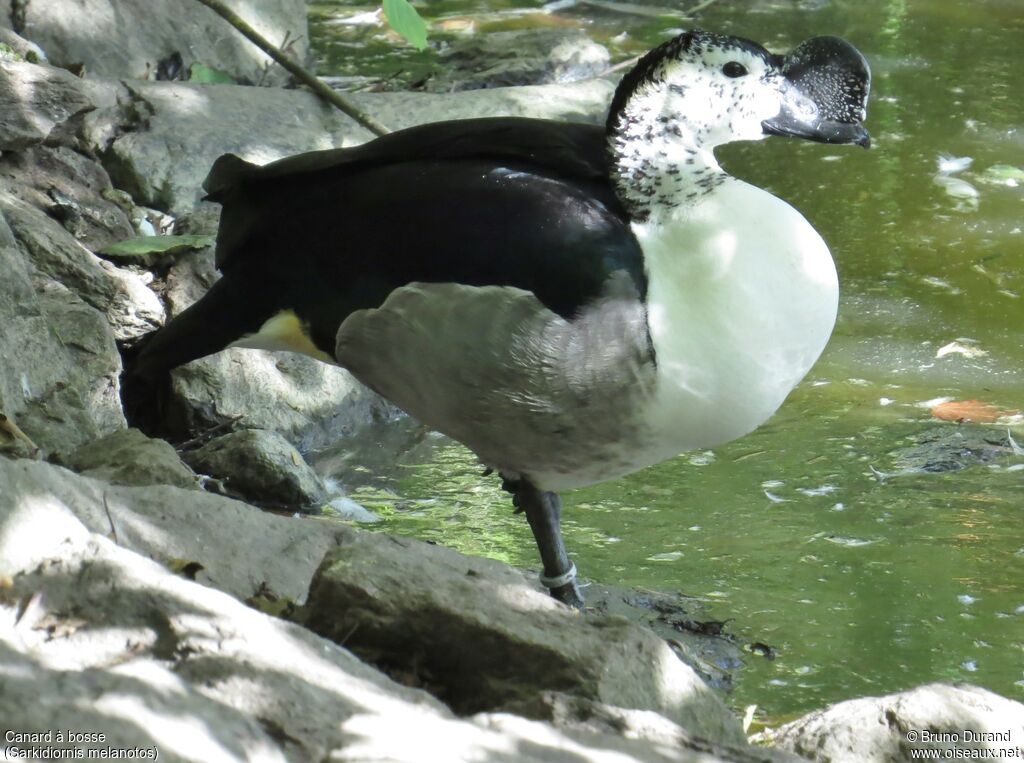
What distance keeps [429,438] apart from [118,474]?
5.61 feet

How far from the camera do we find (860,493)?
4691 millimetres

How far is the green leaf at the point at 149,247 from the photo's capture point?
5.09 m

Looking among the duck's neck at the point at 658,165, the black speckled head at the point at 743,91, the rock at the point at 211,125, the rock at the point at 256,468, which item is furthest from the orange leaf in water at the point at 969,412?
the rock at the point at 211,125

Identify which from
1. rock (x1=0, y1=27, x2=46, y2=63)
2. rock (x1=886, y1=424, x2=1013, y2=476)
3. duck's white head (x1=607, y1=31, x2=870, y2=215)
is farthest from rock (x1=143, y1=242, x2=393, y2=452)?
duck's white head (x1=607, y1=31, x2=870, y2=215)

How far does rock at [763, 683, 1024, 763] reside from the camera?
290 centimetres

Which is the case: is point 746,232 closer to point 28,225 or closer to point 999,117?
point 28,225

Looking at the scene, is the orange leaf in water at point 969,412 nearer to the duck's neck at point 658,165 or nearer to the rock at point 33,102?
the duck's neck at point 658,165

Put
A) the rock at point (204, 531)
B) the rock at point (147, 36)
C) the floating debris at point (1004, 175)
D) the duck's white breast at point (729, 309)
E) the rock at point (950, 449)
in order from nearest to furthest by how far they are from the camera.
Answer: the rock at point (204, 531) < the duck's white breast at point (729, 309) < the rock at point (950, 449) < the rock at point (147, 36) < the floating debris at point (1004, 175)

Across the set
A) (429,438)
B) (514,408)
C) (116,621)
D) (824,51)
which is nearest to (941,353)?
(429,438)

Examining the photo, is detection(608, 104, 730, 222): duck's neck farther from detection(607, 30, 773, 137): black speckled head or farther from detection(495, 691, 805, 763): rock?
detection(495, 691, 805, 763): rock

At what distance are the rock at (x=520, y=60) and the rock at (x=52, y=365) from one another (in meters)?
3.94

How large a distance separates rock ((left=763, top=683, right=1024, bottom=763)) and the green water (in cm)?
51

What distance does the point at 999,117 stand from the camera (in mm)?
7895

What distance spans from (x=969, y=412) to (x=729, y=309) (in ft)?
7.34
